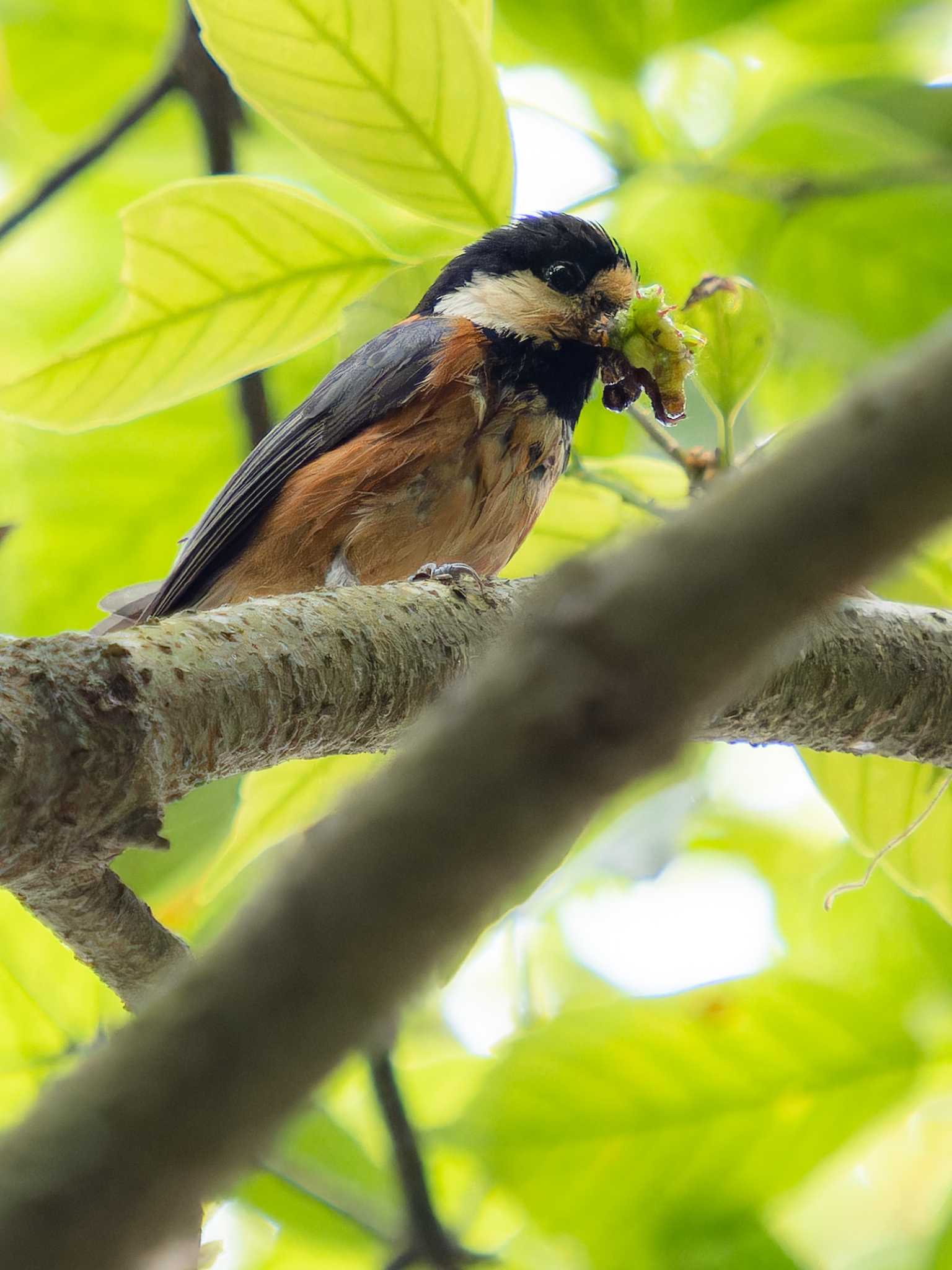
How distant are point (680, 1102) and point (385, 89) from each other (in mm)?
1453

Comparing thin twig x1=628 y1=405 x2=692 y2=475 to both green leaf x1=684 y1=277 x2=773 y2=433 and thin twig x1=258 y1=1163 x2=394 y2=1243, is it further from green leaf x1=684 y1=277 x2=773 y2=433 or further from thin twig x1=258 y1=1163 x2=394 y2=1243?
thin twig x1=258 y1=1163 x2=394 y2=1243

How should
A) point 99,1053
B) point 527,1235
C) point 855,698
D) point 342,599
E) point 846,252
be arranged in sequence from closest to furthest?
point 99,1053
point 342,599
point 855,698
point 527,1235
point 846,252

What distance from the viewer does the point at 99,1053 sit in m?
0.39

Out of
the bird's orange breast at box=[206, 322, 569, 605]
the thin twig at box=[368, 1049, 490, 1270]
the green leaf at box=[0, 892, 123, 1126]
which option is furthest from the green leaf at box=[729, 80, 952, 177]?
the green leaf at box=[0, 892, 123, 1126]

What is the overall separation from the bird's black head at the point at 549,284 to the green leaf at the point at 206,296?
0.61m

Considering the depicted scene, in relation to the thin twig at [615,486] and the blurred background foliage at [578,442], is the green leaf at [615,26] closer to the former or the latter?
the blurred background foliage at [578,442]

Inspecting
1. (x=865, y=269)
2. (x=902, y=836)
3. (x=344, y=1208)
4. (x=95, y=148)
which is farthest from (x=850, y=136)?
(x=344, y=1208)

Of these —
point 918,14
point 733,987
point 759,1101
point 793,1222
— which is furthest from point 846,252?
point 793,1222

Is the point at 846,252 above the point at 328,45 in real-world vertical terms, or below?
below

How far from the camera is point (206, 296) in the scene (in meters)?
1.77

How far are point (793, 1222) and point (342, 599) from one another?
2.23m

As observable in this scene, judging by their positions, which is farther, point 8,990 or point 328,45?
point 8,990

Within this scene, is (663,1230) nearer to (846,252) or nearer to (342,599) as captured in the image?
(342,599)

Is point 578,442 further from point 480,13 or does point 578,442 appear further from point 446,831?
point 446,831
